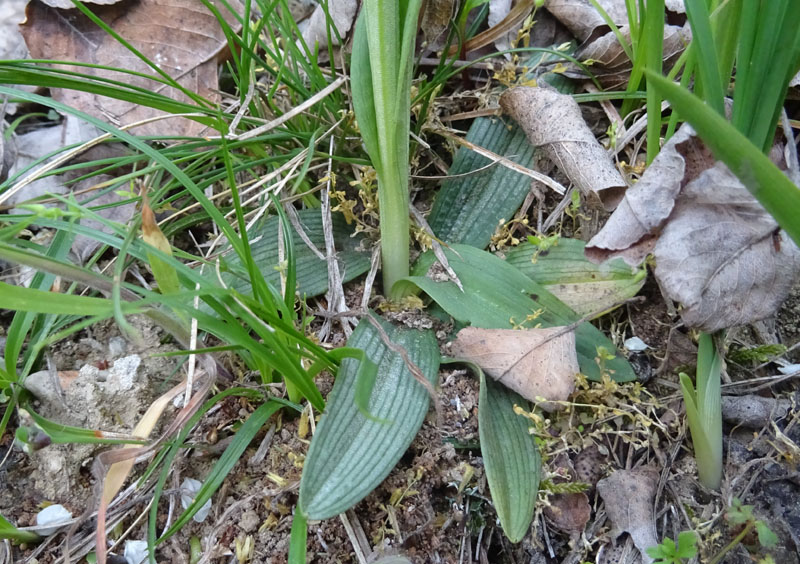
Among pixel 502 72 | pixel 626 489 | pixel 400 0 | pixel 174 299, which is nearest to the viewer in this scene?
pixel 174 299

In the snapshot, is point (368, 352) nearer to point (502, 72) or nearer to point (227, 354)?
point (227, 354)

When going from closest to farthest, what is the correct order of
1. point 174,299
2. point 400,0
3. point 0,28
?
point 174,299 → point 400,0 → point 0,28

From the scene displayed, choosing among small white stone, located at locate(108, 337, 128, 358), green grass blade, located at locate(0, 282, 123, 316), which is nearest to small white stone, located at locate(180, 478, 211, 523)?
small white stone, located at locate(108, 337, 128, 358)

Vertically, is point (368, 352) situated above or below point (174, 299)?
below

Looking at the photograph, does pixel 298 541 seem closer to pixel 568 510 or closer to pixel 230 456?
pixel 230 456

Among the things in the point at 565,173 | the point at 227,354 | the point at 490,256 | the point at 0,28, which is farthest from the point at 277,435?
the point at 0,28

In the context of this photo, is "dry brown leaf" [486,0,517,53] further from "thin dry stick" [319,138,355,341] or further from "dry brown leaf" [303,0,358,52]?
"thin dry stick" [319,138,355,341]

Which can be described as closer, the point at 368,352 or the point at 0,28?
the point at 368,352
